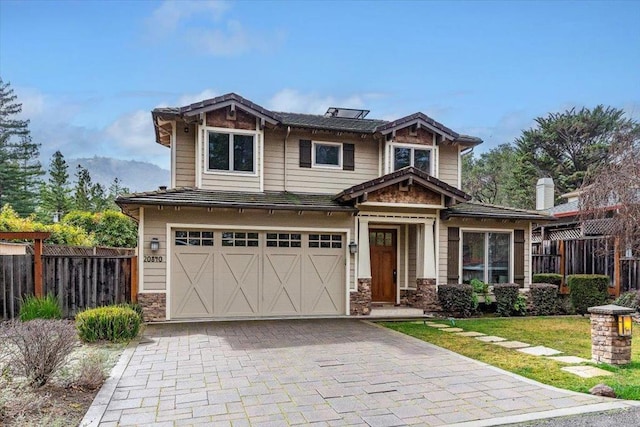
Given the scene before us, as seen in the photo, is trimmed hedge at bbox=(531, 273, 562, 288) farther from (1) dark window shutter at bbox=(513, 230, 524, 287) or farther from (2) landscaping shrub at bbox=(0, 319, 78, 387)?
(2) landscaping shrub at bbox=(0, 319, 78, 387)

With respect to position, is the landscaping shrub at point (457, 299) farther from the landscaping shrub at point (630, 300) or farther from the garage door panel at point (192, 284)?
the garage door panel at point (192, 284)

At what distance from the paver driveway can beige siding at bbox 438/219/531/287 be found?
15.2ft

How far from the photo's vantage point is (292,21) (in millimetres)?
15602

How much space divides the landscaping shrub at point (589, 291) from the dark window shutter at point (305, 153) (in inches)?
343

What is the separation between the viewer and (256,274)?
11.5 meters

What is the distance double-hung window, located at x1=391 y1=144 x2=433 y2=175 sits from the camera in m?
13.4

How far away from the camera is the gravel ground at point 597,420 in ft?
14.5

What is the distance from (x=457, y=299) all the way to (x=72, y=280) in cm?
992

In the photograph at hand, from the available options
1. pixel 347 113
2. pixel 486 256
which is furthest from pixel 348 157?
pixel 486 256

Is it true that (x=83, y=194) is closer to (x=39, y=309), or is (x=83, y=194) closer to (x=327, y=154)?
(x=39, y=309)

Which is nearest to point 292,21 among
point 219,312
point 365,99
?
point 219,312

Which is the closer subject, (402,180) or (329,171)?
(402,180)

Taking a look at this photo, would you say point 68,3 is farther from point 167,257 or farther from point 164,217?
point 167,257

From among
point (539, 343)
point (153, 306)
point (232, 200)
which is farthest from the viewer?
point (232, 200)
